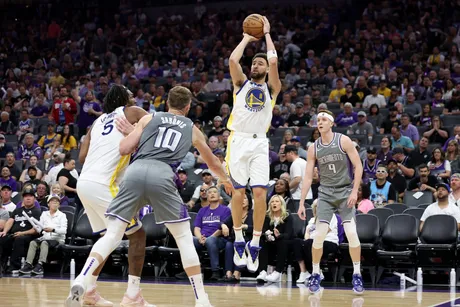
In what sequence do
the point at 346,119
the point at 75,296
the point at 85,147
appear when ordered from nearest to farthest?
1. the point at 75,296
2. the point at 85,147
3. the point at 346,119

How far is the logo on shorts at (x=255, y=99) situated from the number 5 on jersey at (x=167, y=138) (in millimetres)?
2074

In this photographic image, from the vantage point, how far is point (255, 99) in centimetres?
1034

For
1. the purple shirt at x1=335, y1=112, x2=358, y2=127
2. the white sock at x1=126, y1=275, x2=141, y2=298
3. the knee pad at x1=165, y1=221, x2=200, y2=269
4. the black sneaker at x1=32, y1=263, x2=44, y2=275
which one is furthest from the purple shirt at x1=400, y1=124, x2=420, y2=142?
the knee pad at x1=165, y1=221, x2=200, y2=269

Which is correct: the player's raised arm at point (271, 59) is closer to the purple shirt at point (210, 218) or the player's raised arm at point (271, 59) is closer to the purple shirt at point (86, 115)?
the purple shirt at point (210, 218)

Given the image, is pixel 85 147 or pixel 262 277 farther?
pixel 262 277

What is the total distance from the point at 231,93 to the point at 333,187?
1000 cm

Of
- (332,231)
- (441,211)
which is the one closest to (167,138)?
(332,231)

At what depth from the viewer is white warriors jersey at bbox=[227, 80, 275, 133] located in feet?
34.0

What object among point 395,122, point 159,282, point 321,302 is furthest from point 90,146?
point 395,122

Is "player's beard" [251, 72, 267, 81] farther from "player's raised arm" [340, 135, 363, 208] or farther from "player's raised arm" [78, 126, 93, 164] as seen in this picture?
"player's raised arm" [78, 126, 93, 164]

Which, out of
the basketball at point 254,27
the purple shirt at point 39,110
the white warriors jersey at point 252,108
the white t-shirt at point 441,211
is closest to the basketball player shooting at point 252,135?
the white warriors jersey at point 252,108

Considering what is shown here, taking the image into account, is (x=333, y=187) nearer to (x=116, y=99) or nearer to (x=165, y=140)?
(x=116, y=99)

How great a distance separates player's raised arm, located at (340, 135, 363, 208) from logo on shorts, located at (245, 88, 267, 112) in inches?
70.0

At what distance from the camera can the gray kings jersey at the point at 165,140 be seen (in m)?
8.46
